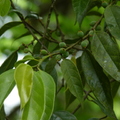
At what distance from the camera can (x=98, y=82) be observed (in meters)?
1.10

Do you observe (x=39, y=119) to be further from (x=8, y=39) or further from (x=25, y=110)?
(x=8, y=39)

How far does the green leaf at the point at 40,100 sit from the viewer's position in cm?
79

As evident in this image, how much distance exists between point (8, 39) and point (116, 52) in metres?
2.10

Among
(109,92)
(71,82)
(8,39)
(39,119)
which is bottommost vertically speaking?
(8,39)

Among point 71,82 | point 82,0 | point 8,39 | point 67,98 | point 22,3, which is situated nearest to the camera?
point 71,82

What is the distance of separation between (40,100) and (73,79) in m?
0.24

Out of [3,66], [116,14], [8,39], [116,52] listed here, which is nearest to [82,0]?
[116,14]

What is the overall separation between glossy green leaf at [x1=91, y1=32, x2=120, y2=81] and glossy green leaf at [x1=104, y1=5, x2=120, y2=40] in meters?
0.04

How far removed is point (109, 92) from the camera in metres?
1.08

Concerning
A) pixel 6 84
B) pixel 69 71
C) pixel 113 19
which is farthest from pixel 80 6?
pixel 6 84

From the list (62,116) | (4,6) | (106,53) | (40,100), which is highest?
(4,6)

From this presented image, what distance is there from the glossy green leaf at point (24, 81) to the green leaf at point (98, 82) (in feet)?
0.95

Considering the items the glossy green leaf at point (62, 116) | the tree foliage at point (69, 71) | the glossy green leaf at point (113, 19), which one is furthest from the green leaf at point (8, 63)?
the glossy green leaf at point (113, 19)

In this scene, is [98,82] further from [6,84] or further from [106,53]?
[6,84]
